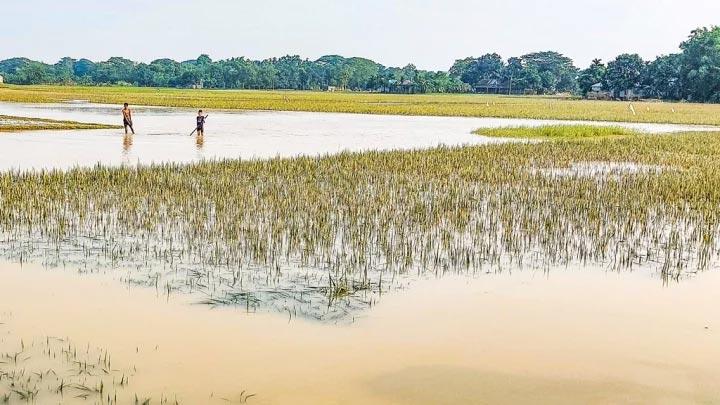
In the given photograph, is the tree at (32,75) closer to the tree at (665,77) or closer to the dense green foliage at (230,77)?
the dense green foliage at (230,77)

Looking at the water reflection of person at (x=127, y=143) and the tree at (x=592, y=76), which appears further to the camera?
the tree at (x=592, y=76)

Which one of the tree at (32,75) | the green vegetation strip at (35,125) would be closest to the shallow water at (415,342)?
the green vegetation strip at (35,125)

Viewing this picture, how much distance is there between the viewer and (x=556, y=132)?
23.9 meters

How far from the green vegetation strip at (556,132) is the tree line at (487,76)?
45.0m

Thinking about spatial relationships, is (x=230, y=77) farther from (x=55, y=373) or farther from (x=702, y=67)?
(x=55, y=373)

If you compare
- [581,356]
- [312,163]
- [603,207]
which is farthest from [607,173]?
[581,356]

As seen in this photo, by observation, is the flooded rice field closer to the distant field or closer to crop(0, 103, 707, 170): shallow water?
crop(0, 103, 707, 170): shallow water

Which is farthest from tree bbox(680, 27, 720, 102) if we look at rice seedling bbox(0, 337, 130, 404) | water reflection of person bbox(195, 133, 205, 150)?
rice seedling bbox(0, 337, 130, 404)

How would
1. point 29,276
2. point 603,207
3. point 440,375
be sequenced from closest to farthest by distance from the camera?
1. point 440,375
2. point 29,276
3. point 603,207

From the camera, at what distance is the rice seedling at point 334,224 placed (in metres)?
5.77

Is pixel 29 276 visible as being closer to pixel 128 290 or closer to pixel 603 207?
pixel 128 290

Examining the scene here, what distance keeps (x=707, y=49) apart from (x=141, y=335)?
7107cm

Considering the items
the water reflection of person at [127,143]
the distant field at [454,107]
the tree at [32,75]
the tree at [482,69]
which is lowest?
the water reflection of person at [127,143]

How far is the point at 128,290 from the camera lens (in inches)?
206
